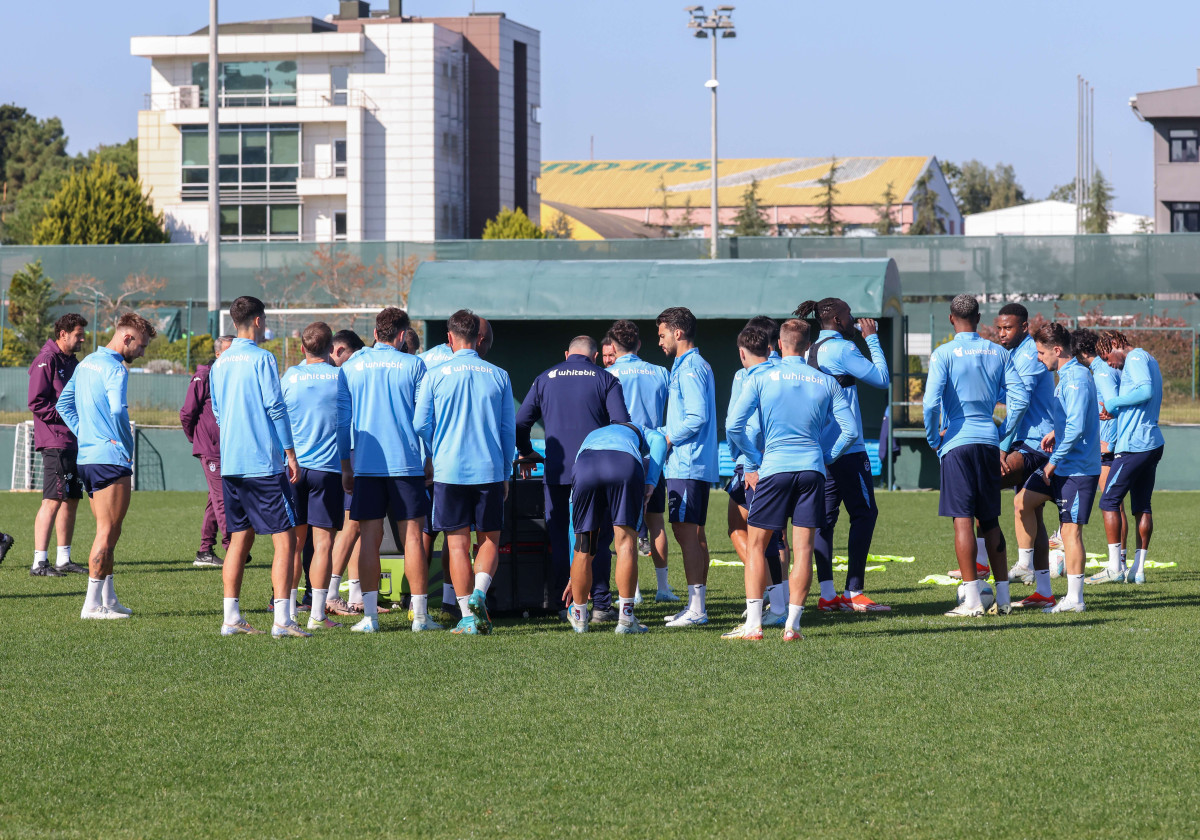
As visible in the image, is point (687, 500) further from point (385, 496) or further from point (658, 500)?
point (385, 496)

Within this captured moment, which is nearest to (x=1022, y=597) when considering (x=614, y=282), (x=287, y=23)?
(x=614, y=282)

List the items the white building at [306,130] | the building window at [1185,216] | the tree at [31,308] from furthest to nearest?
the white building at [306,130], the building window at [1185,216], the tree at [31,308]

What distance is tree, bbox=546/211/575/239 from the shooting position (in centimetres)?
6303

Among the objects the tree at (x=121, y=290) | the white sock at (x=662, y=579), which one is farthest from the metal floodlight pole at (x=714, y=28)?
the white sock at (x=662, y=579)

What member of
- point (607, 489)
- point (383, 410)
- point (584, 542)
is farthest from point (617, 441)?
point (383, 410)

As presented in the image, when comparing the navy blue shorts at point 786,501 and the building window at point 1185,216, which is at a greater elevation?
the building window at point 1185,216

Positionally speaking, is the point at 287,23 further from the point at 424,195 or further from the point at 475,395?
the point at 475,395

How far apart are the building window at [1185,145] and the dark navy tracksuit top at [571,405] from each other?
48.4 meters

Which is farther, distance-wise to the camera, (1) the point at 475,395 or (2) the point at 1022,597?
(2) the point at 1022,597

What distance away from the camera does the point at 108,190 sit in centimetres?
5147

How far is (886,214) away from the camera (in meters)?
67.4

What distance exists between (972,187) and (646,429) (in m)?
120

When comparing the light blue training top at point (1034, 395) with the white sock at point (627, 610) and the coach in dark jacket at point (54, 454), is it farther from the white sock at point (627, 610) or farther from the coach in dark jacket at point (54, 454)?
the coach in dark jacket at point (54, 454)

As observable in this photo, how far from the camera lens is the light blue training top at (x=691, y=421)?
8102 millimetres
